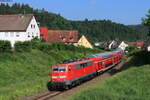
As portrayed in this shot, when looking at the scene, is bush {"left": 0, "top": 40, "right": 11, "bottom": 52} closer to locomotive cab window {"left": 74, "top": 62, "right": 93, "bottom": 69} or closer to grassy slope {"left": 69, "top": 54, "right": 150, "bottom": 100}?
locomotive cab window {"left": 74, "top": 62, "right": 93, "bottom": 69}

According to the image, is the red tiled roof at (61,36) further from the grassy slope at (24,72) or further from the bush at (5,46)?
the bush at (5,46)

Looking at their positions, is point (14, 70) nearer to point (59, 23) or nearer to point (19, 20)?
point (19, 20)

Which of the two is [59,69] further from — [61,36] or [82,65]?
[61,36]

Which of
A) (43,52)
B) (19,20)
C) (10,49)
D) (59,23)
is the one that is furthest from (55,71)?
(59,23)

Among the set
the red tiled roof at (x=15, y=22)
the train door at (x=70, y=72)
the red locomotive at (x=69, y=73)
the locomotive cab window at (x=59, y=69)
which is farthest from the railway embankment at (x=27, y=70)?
the red tiled roof at (x=15, y=22)

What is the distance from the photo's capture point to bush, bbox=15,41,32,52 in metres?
39.5

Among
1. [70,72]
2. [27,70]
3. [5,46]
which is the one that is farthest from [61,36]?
[70,72]

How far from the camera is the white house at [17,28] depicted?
201 ft

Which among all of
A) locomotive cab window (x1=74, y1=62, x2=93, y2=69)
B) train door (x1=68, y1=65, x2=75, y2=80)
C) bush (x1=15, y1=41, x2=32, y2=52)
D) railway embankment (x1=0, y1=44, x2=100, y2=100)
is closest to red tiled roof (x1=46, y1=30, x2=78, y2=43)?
railway embankment (x1=0, y1=44, x2=100, y2=100)

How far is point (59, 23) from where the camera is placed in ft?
583

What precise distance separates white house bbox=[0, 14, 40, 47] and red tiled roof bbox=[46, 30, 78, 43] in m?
11.8

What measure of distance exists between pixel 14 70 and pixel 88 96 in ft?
55.5

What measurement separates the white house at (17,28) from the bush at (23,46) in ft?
60.9

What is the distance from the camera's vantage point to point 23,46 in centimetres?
4125
